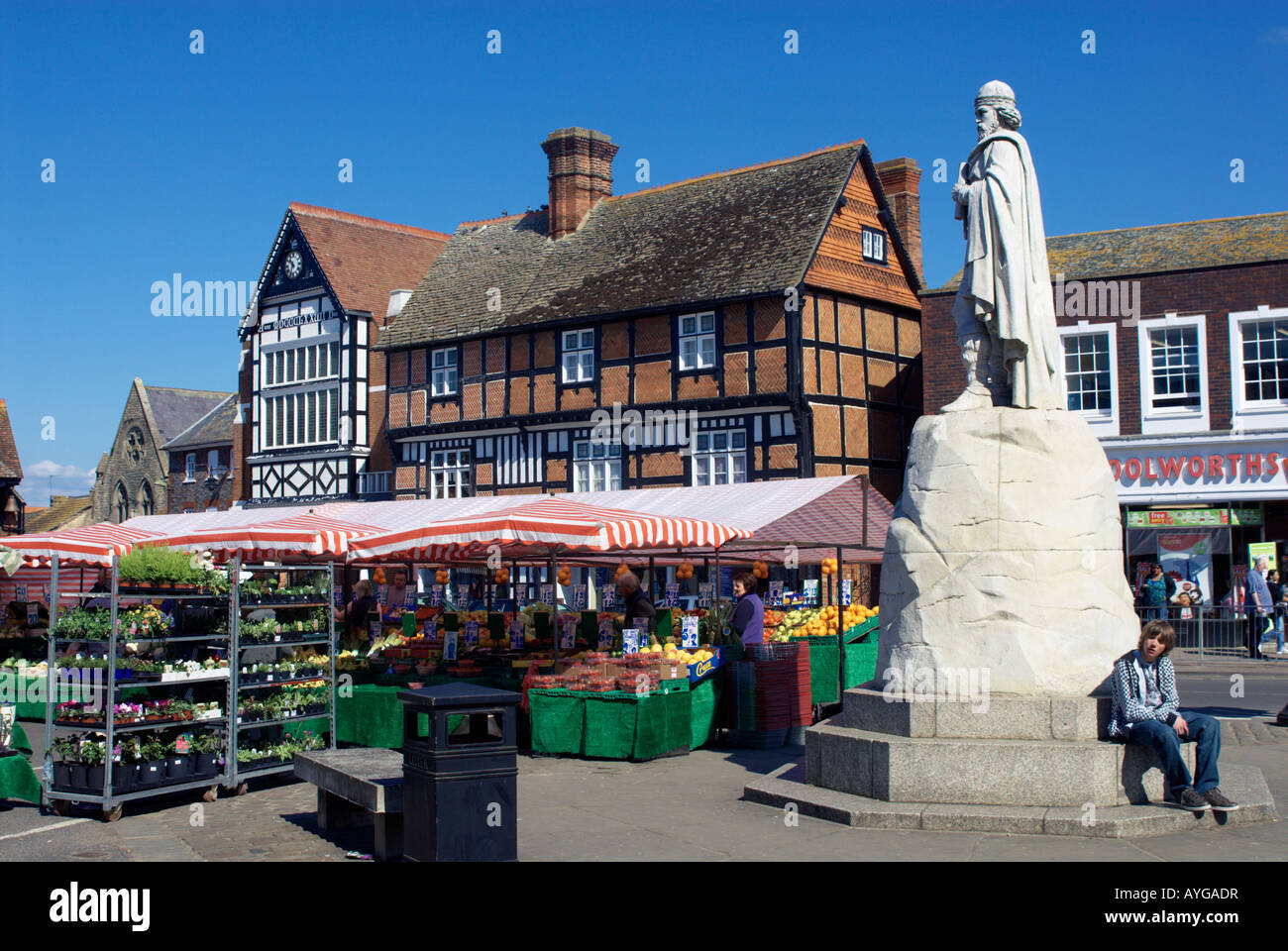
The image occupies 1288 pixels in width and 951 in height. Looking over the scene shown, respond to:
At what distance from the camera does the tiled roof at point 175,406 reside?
52594 mm

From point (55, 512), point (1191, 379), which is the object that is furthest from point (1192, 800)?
point (55, 512)

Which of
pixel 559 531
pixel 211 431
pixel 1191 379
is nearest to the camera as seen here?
pixel 559 531

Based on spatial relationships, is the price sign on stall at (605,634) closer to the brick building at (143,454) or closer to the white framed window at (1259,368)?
the white framed window at (1259,368)

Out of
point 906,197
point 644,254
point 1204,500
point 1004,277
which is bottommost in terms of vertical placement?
point 1204,500

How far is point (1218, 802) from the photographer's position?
25.4 feet

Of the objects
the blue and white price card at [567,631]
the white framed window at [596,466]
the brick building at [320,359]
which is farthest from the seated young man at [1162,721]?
the brick building at [320,359]

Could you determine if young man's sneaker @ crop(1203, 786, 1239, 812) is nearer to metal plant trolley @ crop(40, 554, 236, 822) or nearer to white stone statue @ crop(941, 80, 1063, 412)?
white stone statue @ crop(941, 80, 1063, 412)

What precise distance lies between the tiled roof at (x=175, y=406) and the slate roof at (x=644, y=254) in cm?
2138

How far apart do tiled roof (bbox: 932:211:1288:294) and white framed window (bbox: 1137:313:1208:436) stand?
1.14m

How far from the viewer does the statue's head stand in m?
9.26

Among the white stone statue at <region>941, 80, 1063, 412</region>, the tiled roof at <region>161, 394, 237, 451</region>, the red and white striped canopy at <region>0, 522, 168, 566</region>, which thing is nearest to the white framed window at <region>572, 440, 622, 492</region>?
the red and white striped canopy at <region>0, 522, 168, 566</region>

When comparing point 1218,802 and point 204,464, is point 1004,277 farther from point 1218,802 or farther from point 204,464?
point 204,464

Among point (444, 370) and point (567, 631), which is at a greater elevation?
point (444, 370)

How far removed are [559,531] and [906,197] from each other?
2339 cm
